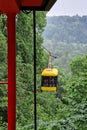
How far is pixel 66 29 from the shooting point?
1116 cm

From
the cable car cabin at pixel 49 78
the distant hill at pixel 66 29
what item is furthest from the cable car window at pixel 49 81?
the distant hill at pixel 66 29

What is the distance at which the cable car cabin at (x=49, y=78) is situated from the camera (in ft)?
13.6

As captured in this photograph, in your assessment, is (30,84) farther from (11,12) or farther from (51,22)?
(11,12)

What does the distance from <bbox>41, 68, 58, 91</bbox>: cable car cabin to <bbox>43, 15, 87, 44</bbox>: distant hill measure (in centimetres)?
587

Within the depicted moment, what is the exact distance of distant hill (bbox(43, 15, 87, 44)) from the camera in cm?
1054

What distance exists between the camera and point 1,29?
8609 mm

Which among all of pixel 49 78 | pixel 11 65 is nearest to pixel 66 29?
pixel 49 78

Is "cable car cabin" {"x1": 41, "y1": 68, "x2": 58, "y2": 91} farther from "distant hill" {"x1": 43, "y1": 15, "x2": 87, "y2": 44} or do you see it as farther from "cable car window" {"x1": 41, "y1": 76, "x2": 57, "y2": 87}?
"distant hill" {"x1": 43, "y1": 15, "x2": 87, "y2": 44}

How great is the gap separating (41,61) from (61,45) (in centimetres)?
143

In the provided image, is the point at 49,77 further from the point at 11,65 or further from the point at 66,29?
the point at 66,29

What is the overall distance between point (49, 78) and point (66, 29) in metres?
6.98

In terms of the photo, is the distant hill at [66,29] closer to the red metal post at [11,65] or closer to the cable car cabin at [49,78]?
the cable car cabin at [49,78]

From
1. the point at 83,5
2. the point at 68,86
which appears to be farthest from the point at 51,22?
the point at 68,86

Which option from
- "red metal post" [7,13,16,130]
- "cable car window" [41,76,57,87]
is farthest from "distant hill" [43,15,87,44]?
"red metal post" [7,13,16,130]
